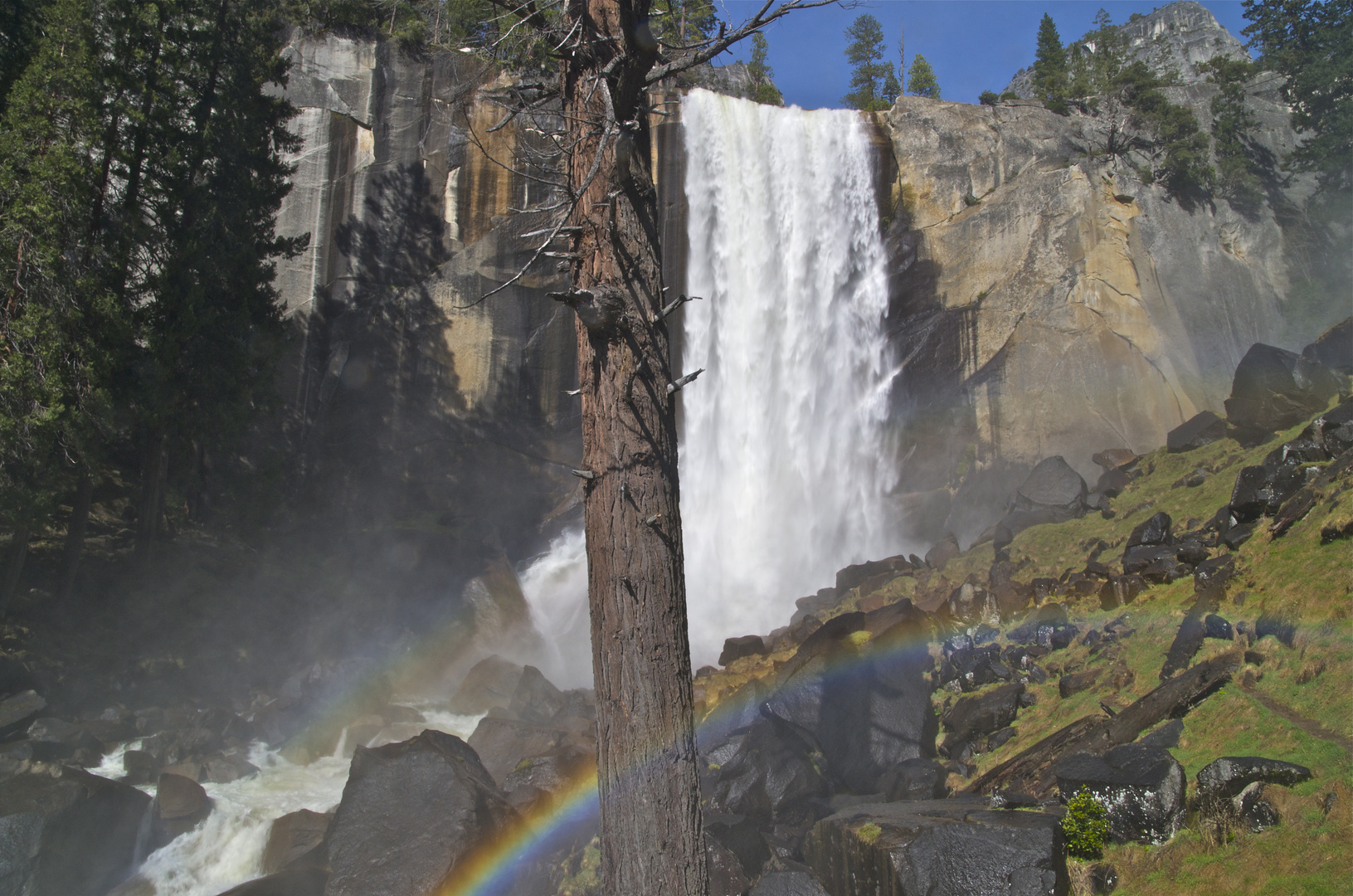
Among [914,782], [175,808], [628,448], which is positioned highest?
[628,448]

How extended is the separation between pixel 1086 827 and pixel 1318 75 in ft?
98.7

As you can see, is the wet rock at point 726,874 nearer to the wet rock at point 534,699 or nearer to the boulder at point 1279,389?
the wet rock at point 534,699

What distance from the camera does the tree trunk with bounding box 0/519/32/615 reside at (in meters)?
13.2

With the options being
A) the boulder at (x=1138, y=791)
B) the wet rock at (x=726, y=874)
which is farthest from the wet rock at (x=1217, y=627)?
the wet rock at (x=726, y=874)

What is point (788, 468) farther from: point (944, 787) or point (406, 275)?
point (944, 787)

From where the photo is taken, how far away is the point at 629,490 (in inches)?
158

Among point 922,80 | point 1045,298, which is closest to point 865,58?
point 922,80

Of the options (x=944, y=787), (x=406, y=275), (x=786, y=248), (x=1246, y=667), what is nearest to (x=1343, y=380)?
(x=1246, y=667)

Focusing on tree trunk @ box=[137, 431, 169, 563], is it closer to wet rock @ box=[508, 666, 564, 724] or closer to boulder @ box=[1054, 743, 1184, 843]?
wet rock @ box=[508, 666, 564, 724]

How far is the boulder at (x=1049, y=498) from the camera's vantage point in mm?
16281

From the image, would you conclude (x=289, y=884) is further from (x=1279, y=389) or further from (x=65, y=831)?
(x=1279, y=389)

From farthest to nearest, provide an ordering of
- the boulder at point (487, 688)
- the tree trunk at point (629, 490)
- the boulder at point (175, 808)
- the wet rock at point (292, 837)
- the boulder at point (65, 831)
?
the boulder at point (487, 688) < the boulder at point (175, 808) < the wet rock at point (292, 837) < the boulder at point (65, 831) < the tree trunk at point (629, 490)

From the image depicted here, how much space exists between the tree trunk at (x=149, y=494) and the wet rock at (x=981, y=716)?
15.6 meters

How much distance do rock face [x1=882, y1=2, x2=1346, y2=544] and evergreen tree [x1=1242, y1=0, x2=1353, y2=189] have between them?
44.8 inches
